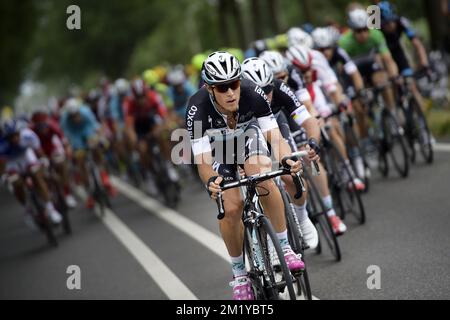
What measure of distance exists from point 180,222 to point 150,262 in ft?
8.00

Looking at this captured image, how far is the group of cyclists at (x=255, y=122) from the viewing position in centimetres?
656

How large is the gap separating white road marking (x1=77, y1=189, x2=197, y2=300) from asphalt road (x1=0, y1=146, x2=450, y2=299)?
0.8 inches

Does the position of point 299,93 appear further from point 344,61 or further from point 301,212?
point 344,61

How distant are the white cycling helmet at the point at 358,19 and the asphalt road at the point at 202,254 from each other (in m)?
2.10

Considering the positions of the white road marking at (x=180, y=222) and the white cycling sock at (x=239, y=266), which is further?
the white road marking at (x=180, y=222)

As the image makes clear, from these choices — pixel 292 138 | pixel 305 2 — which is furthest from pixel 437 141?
pixel 305 2

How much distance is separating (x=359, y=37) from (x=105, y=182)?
6371 millimetres

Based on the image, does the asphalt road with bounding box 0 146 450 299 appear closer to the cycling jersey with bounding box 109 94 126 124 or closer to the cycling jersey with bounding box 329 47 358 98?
the cycling jersey with bounding box 329 47 358 98

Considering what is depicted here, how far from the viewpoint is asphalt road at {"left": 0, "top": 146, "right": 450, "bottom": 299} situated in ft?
24.6

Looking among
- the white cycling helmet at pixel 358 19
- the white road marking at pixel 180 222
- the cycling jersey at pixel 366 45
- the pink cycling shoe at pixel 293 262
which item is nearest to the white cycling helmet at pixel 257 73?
the pink cycling shoe at pixel 293 262

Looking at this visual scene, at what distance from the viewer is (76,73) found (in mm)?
78750

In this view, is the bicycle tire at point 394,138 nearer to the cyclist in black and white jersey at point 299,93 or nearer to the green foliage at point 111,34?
the cyclist in black and white jersey at point 299,93

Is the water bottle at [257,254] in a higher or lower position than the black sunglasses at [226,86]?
lower

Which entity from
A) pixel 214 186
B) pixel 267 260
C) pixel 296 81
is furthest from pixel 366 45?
pixel 214 186
